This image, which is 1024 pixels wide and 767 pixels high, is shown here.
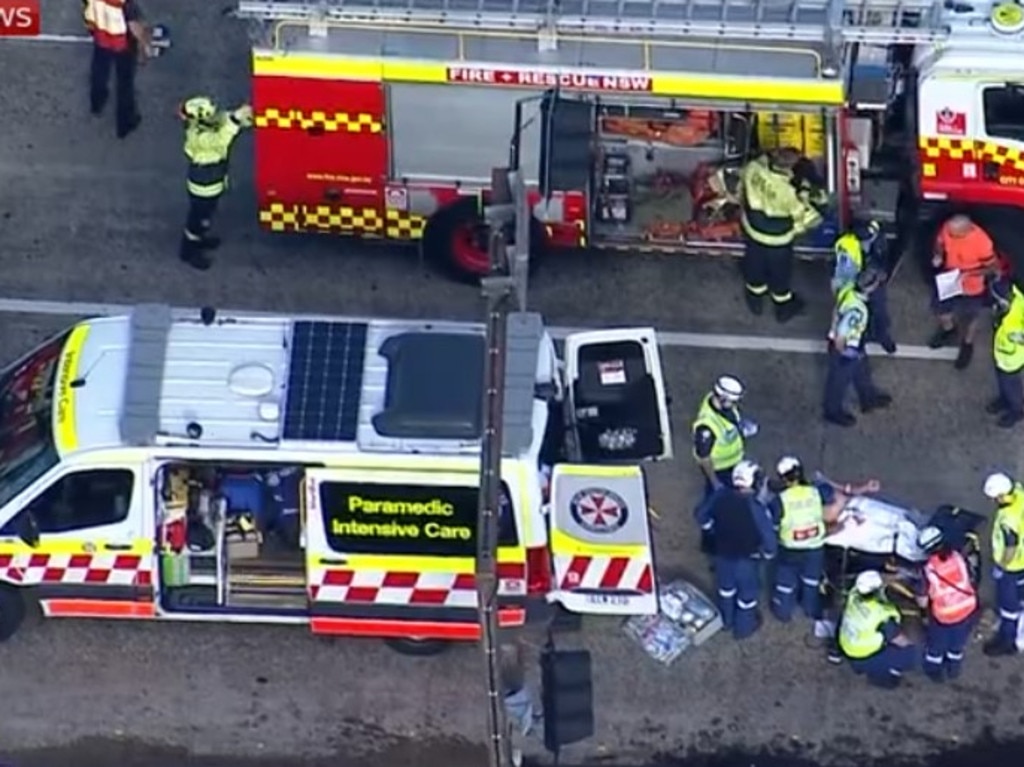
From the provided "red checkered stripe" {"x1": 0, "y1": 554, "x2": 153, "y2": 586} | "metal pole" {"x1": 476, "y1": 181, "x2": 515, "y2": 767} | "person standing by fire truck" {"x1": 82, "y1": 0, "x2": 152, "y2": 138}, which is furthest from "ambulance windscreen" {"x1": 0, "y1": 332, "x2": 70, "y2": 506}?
"metal pole" {"x1": 476, "y1": 181, "x2": 515, "y2": 767}

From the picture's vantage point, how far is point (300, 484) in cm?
1454

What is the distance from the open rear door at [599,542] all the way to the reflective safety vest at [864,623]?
1.13 meters

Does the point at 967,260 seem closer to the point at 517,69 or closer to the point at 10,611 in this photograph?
the point at 517,69

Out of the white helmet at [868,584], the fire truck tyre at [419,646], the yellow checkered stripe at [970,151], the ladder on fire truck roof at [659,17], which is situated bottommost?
the fire truck tyre at [419,646]

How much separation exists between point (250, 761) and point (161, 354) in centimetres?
247

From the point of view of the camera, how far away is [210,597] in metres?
15.0

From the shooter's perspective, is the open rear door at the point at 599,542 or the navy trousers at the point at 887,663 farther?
the navy trousers at the point at 887,663

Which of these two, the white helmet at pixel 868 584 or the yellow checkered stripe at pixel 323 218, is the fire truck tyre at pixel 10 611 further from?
the white helmet at pixel 868 584

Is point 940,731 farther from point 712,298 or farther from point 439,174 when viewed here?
point 439,174

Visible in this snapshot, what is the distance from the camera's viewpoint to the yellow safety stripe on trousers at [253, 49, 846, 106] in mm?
16281

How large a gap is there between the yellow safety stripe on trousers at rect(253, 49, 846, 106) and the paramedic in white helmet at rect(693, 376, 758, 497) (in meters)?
1.97

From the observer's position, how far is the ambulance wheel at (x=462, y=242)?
1716 cm

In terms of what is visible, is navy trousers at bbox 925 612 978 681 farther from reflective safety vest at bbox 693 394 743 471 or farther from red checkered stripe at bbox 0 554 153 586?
red checkered stripe at bbox 0 554 153 586

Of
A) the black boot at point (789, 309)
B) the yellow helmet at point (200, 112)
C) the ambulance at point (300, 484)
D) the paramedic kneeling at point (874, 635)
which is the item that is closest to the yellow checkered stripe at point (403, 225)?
the yellow helmet at point (200, 112)
